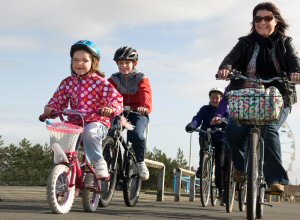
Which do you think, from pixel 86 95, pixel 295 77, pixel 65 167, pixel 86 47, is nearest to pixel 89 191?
pixel 65 167

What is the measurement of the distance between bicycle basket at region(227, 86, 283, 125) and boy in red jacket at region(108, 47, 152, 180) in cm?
239

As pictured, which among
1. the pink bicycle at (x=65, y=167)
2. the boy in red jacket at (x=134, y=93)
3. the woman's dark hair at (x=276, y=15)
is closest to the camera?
the pink bicycle at (x=65, y=167)

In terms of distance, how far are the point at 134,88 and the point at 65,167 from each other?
8.58 feet

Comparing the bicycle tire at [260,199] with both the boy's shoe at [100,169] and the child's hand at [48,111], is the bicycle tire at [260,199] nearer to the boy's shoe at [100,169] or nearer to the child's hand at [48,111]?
the boy's shoe at [100,169]

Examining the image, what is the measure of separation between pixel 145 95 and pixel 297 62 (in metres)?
2.47

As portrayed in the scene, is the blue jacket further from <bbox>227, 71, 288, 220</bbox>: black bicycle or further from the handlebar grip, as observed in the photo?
<bbox>227, 71, 288, 220</bbox>: black bicycle

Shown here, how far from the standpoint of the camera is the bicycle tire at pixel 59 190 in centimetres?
548

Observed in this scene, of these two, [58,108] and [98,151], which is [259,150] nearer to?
[98,151]

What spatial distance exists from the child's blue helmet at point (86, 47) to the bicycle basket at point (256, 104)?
5.26 feet

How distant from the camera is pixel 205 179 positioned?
1030 cm

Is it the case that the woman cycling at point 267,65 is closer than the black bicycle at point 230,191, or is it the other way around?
the woman cycling at point 267,65

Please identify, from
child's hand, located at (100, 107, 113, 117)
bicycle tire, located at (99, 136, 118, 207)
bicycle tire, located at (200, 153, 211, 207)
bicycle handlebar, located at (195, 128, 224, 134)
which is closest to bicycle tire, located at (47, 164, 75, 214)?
child's hand, located at (100, 107, 113, 117)

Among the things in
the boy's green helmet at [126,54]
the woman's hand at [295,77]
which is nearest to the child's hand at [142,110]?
the boy's green helmet at [126,54]

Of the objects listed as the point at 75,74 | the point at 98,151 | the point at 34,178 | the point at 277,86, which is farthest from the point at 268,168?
the point at 34,178
